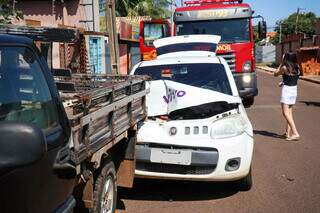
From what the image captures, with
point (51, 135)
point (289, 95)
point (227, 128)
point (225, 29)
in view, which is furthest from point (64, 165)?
point (225, 29)

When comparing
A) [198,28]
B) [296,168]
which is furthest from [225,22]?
[296,168]

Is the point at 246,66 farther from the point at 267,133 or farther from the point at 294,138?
the point at 294,138

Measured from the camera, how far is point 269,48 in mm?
67500

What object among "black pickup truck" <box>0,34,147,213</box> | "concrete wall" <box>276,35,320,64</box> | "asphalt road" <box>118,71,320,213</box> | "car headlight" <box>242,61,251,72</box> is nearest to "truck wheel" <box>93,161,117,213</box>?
"black pickup truck" <box>0,34,147,213</box>

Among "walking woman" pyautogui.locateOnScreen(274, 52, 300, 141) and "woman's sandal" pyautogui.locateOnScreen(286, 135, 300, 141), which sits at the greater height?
"walking woman" pyautogui.locateOnScreen(274, 52, 300, 141)

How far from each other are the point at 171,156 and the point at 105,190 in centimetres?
135

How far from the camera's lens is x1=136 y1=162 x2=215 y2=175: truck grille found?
578 cm

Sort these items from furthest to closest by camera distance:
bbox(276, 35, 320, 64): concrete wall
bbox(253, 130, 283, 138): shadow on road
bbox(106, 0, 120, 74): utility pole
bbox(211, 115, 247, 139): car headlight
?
bbox(276, 35, 320, 64): concrete wall
bbox(106, 0, 120, 74): utility pole
bbox(253, 130, 283, 138): shadow on road
bbox(211, 115, 247, 139): car headlight

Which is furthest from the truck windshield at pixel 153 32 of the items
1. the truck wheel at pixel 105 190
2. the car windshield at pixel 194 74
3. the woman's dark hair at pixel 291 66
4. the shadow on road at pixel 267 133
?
the truck wheel at pixel 105 190

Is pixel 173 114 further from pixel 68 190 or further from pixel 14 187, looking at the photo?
pixel 14 187

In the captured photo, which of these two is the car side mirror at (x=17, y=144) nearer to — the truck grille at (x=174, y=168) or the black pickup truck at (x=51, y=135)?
the black pickup truck at (x=51, y=135)

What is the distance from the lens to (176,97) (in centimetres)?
647

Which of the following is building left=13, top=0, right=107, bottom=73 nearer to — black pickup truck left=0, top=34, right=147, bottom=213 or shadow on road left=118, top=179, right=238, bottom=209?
shadow on road left=118, top=179, right=238, bottom=209

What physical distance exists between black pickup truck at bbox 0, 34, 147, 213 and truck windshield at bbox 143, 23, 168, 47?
35.9ft
